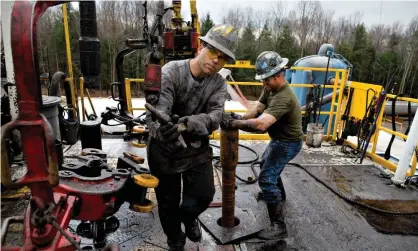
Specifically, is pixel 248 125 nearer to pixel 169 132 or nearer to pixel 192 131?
pixel 192 131

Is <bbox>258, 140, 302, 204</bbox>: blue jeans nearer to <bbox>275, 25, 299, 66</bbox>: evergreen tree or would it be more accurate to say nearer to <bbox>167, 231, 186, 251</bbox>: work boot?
<bbox>167, 231, 186, 251</bbox>: work boot

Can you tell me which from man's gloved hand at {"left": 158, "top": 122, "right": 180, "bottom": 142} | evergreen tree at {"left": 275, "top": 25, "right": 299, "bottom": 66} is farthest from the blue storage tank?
evergreen tree at {"left": 275, "top": 25, "right": 299, "bottom": 66}

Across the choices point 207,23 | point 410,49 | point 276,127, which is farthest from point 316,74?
point 410,49

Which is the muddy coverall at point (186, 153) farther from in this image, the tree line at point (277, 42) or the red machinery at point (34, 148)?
the tree line at point (277, 42)

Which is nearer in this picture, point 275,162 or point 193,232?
point 193,232

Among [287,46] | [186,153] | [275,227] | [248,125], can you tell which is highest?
[287,46]

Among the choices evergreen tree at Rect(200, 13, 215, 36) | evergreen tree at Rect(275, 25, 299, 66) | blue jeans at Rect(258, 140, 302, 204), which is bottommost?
blue jeans at Rect(258, 140, 302, 204)

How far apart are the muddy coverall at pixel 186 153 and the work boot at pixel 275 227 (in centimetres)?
91

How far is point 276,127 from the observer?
3.18 m

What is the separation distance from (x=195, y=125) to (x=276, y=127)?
141 cm

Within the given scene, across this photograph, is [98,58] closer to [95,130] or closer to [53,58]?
[95,130]

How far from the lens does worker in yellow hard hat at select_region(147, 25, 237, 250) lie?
2166 millimetres

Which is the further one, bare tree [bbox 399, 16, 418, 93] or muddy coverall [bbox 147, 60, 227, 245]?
bare tree [bbox 399, 16, 418, 93]

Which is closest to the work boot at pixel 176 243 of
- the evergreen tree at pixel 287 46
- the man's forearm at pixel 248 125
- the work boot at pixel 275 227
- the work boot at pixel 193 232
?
the work boot at pixel 193 232
